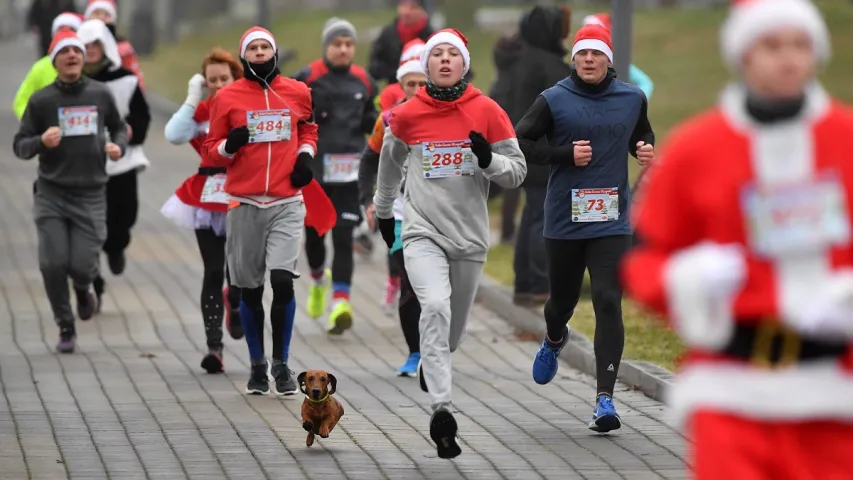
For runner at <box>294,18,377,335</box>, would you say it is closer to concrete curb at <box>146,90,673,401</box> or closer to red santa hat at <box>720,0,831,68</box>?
concrete curb at <box>146,90,673,401</box>

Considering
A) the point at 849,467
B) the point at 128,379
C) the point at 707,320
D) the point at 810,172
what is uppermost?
the point at 810,172

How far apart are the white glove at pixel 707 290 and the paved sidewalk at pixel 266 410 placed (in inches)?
129

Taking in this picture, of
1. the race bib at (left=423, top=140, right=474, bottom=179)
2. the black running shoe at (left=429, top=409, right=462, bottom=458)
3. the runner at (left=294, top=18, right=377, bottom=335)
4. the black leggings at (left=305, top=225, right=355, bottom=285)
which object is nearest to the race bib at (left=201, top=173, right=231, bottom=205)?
the runner at (left=294, top=18, right=377, bottom=335)

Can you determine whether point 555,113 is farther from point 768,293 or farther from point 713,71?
point 713,71

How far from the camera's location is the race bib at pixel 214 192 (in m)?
11.1

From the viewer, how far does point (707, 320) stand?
4.91 m

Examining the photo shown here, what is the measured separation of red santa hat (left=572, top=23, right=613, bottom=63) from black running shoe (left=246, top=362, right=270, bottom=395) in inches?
98.2

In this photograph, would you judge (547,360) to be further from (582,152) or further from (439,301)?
(439,301)

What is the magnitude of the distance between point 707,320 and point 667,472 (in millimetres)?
3426

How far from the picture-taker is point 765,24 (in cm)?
497

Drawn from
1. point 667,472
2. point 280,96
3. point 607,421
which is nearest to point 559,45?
point 280,96

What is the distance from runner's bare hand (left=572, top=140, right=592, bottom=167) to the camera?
9266 mm

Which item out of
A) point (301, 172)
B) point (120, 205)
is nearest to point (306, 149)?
point (301, 172)

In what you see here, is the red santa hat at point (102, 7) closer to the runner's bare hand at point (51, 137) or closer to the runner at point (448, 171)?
the runner's bare hand at point (51, 137)
